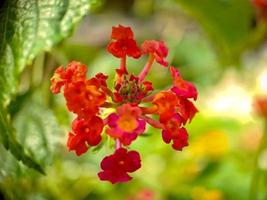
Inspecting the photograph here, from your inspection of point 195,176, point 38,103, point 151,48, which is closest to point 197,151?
point 195,176

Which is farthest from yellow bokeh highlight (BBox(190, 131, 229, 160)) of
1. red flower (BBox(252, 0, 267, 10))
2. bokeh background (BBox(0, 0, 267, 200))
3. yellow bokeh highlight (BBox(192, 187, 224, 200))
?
red flower (BBox(252, 0, 267, 10))

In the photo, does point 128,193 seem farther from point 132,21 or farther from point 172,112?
point 132,21

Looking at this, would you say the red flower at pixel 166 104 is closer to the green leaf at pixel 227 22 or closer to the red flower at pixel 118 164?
the red flower at pixel 118 164

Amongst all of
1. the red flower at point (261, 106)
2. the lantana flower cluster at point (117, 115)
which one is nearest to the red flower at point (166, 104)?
the lantana flower cluster at point (117, 115)

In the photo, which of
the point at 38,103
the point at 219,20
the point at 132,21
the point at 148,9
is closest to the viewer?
the point at 38,103

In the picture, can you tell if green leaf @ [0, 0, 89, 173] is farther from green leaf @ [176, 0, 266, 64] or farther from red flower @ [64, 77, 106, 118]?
green leaf @ [176, 0, 266, 64]
